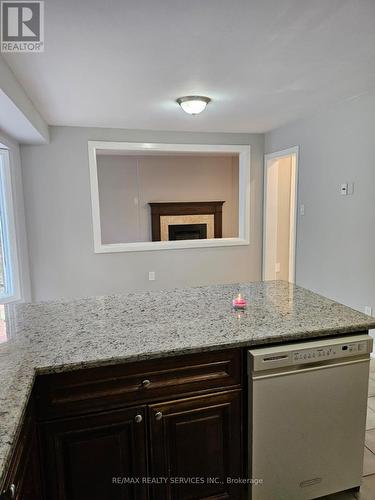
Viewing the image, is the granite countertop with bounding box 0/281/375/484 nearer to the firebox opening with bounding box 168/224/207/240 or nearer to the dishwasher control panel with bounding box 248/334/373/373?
the dishwasher control panel with bounding box 248/334/373/373

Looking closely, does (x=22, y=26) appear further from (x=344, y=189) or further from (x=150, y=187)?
(x=150, y=187)

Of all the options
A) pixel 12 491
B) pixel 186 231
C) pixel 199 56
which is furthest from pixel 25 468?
pixel 186 231

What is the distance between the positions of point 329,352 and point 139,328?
84cm

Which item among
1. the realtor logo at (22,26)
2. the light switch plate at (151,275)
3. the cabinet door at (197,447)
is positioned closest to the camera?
the cabinet door at (197,447)

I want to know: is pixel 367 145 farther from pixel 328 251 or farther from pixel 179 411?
pixel 179 411

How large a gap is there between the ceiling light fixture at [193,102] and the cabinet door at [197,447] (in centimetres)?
256

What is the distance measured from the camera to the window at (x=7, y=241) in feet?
12.5

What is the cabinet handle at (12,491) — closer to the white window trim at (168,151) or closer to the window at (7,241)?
the window at (7,241)

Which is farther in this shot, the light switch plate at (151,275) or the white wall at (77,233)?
the light switch plate at (151,275)

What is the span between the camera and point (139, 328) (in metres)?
1.51

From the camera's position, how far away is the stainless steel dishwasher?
141cm

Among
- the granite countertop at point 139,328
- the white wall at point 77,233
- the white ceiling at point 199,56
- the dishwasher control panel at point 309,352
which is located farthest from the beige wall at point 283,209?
the dishwasher control panel at point 309,352

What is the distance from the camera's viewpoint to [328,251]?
3715 mm

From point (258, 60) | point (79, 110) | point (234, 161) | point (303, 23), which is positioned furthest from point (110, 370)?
point (234, 161)
